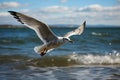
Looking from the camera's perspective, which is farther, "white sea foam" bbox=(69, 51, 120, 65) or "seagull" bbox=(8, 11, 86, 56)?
"white sea foam" bbox=(69, 51, 120, 65)

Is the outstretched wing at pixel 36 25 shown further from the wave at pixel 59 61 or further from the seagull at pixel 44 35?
the wave at pixel 59 61

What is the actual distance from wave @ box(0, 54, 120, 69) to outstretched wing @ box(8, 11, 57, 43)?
477 centimetres

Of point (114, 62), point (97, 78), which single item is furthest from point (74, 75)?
point (114, 62)

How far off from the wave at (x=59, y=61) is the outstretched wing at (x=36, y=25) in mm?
4770

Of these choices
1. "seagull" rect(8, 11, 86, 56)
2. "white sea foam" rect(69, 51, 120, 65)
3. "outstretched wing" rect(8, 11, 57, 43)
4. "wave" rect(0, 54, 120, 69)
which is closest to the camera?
"outstretched wing" rect(8, 11, 57, 43)

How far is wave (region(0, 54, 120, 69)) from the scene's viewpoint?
12.8 meters

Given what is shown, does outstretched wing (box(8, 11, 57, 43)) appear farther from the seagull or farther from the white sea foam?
the white sea foam

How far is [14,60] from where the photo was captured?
13727mm

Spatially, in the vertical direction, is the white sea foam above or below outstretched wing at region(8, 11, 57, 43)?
below

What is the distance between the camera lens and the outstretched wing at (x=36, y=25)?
617 cm

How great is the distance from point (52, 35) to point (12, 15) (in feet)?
5.11

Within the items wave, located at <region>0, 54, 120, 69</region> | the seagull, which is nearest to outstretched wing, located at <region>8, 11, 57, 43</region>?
the seagull

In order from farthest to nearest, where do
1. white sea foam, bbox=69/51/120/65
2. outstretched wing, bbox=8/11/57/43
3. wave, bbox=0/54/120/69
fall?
white sea foam, bbox=69/51/120/65 → wave, bbox=0/54/120/69 → outstretched wing, bbox=8/11/57/43

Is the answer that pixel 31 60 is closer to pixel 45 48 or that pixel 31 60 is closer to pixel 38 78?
pixel 38 78
